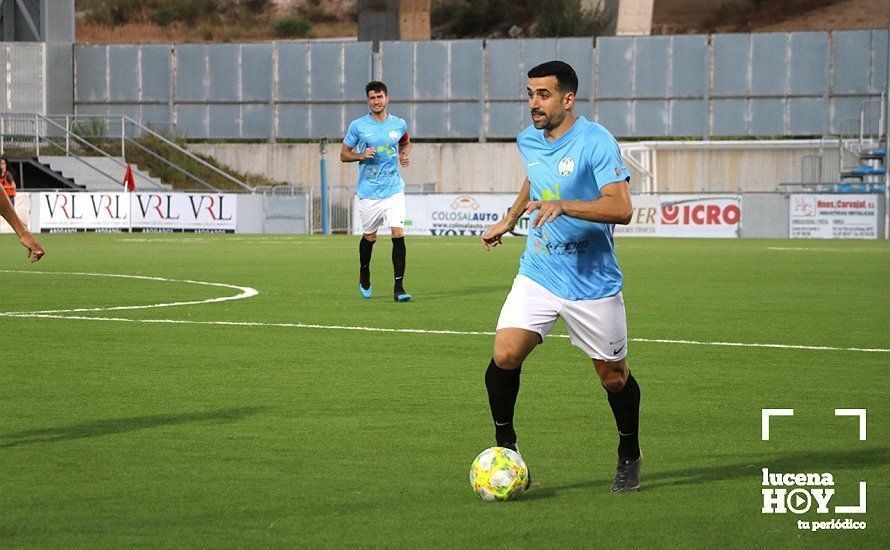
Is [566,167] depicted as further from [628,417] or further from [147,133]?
[147,133]

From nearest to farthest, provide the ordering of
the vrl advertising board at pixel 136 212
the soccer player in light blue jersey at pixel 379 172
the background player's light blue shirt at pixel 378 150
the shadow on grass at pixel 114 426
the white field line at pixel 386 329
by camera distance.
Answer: the shadow on grass at pixel 114 426 → the white field line at pixel 386 329 → the soccer player in light blue jersey at pixel 379 172 → the background player's light blue shirt at pixel 378 150 → the vrl advertising board at pixel 136 212

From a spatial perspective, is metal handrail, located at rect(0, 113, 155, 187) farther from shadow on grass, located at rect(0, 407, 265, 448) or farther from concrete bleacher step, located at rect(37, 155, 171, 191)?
shadow on grass, located at rect(0, 407, 265, 448)

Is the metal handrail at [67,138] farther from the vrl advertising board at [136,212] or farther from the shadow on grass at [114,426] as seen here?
the shadow on grass at [114,426]

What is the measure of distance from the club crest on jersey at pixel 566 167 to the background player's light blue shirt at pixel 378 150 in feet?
35.4

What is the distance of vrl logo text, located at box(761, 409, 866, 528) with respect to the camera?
6.26 m

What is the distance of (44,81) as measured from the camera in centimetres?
5784

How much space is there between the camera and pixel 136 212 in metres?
45.2

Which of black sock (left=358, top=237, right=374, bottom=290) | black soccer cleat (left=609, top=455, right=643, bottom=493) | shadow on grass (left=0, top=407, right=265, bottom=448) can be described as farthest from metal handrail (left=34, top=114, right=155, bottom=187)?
black soccer cleat (left=609, top=455, right=643, bottom=493)

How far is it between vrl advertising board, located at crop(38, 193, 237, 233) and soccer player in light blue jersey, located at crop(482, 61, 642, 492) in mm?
38738

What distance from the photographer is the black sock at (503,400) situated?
7.00 metres

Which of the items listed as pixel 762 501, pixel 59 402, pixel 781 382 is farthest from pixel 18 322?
pixel 762 501

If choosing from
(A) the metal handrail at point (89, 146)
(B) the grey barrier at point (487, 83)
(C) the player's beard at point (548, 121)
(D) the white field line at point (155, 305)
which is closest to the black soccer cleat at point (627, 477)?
(C) the player's beard at point (548, 121)

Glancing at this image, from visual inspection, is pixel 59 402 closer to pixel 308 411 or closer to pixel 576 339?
pixel 308 411

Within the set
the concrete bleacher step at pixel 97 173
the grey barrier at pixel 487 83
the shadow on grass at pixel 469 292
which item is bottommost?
the shadow on grass at pixel 469 292
